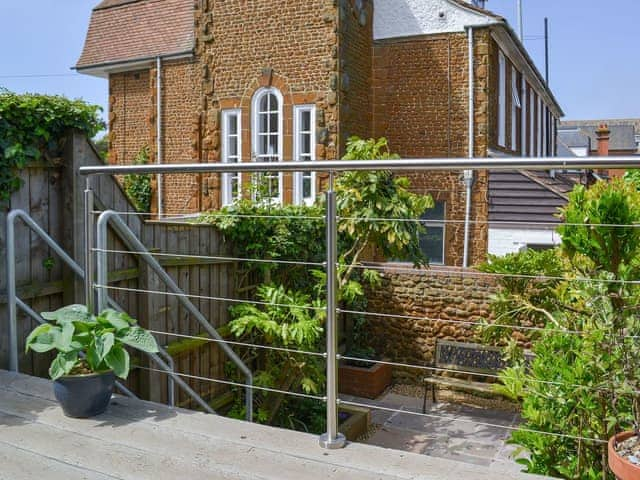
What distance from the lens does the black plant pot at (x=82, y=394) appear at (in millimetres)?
3123

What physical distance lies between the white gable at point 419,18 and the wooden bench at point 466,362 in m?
6.10

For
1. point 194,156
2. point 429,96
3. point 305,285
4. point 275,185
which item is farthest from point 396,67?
point 305,285

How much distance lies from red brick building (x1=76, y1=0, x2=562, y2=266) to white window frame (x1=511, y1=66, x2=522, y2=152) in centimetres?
73

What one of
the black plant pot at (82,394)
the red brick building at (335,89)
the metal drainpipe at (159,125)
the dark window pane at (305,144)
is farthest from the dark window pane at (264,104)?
the black plant pot at (82,394)

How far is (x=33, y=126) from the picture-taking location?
14.2 ft

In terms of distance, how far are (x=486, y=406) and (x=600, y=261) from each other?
18.6ft

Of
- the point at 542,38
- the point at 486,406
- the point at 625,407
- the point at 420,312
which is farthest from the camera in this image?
the point at 542,38

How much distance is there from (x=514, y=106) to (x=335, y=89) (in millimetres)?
5627

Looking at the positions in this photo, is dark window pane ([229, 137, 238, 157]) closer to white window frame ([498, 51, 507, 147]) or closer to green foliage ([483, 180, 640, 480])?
white window frame ([498, 51, 507, 147])

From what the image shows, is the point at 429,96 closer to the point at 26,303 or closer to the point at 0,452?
the point at 26,303

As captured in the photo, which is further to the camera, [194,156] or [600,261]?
[194,156]

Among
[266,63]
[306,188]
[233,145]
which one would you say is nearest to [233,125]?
[233,145]

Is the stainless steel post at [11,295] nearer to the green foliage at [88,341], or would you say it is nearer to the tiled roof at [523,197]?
the green foliage at [88,341]

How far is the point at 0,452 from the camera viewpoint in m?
2.78
